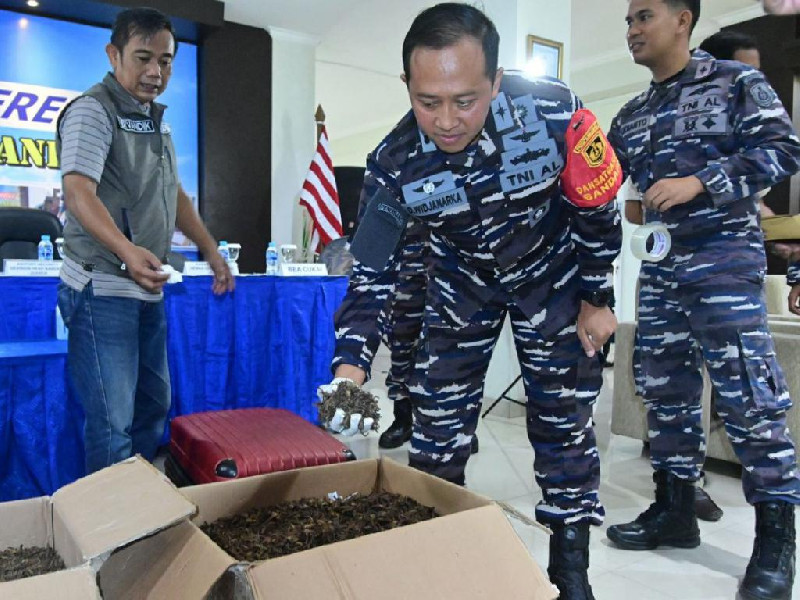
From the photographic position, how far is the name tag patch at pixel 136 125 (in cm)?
167

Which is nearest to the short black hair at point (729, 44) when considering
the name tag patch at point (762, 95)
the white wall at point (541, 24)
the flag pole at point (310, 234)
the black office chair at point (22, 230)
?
the name tag patch at point (762, 95)

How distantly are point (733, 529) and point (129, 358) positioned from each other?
184 cm

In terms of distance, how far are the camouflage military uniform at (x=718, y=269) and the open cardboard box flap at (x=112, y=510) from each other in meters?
1.33

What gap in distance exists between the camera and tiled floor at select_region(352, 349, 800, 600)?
159 centimetres

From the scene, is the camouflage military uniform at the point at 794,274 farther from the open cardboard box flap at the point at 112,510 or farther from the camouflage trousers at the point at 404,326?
the open cardboard box flap at the point at 112,510

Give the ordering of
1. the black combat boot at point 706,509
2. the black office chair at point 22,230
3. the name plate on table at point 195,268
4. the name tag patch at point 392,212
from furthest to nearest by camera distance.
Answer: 1. the black office chair at point 22,230
2. the name plate on table at point 195,268
3. the black combat boot at point 706,509
4. the name tag patch at point 392,212

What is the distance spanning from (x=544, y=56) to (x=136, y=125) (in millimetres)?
3022

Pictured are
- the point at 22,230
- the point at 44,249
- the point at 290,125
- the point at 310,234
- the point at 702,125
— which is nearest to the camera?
the point at 702,125

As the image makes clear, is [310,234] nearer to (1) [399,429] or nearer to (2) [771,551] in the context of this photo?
(1) [399,429]

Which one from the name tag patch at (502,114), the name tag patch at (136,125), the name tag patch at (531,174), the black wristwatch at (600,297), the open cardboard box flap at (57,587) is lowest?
the open cardboard box flap at (57,587)

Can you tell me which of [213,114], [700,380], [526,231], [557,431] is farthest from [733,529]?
[213,114]

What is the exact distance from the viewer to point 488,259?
1216 mm

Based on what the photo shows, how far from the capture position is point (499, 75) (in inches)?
42.2

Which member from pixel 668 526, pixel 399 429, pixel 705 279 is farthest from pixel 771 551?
pixel 399 429
